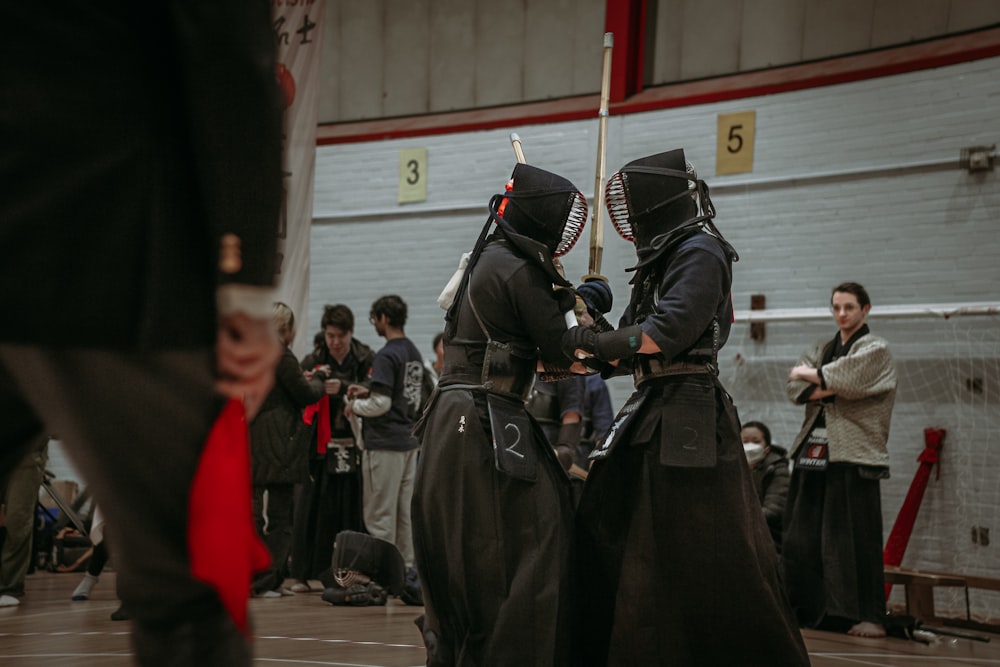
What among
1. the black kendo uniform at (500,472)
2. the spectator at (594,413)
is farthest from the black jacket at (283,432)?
the black kendo uniform at (500,472)

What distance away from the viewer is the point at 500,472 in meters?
3.67

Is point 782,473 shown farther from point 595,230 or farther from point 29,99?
point 29,99

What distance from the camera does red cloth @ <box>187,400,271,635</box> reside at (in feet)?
4.41

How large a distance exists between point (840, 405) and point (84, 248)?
615 cm

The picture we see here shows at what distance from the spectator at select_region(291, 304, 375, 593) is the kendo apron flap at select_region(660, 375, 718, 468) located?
468cm

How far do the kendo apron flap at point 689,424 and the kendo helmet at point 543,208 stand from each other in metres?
0.70

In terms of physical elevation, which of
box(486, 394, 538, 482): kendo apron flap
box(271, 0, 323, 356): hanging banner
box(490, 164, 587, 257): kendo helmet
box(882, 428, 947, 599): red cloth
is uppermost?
box(271, 0, 323, 356): hanging banner

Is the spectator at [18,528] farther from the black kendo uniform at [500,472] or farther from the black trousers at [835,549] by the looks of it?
the black trousers at [835,549]

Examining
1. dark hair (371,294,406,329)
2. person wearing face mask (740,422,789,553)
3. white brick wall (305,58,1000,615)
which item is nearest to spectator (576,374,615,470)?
person wearing face mask (740,422,789,553)

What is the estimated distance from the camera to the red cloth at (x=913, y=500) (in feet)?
26.5

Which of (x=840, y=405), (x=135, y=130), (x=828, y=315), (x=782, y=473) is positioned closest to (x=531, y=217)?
(x=135, y=130)

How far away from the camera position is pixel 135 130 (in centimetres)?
143

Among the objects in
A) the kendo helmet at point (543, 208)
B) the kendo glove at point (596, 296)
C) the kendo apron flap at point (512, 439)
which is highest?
the kendo helmet at point (543, 208)

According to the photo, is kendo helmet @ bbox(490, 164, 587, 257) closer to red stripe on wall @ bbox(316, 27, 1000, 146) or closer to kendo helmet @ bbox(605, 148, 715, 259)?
kendo helmet @ bbox(605, 148, 715, 259)
